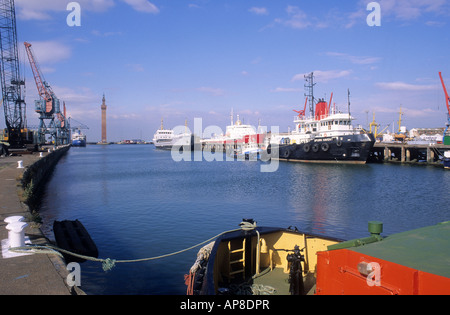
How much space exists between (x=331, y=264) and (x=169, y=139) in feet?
456

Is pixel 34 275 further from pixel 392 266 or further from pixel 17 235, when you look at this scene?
pixel 392 266

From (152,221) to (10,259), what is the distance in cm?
1156

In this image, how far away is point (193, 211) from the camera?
20.4 meters

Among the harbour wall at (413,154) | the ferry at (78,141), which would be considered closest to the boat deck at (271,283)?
the harbour wall at (413,154)

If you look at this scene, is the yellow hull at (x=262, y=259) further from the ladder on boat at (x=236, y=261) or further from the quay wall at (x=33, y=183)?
the quay wall at (x=33, y=183)

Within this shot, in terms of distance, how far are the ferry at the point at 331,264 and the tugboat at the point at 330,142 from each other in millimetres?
43402

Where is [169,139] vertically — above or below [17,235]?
above

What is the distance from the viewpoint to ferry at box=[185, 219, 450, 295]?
13.0ft

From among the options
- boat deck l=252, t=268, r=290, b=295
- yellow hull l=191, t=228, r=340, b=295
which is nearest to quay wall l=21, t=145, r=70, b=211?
yellow hull l=191, t=228, r=340, b=295

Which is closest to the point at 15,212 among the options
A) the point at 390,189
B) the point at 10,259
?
the point at 10,259

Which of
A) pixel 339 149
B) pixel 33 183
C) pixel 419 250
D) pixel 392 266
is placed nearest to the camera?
pixel 392 266

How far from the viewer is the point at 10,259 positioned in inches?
258

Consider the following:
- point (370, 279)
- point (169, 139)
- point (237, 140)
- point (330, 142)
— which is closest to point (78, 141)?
point (169, 139)
